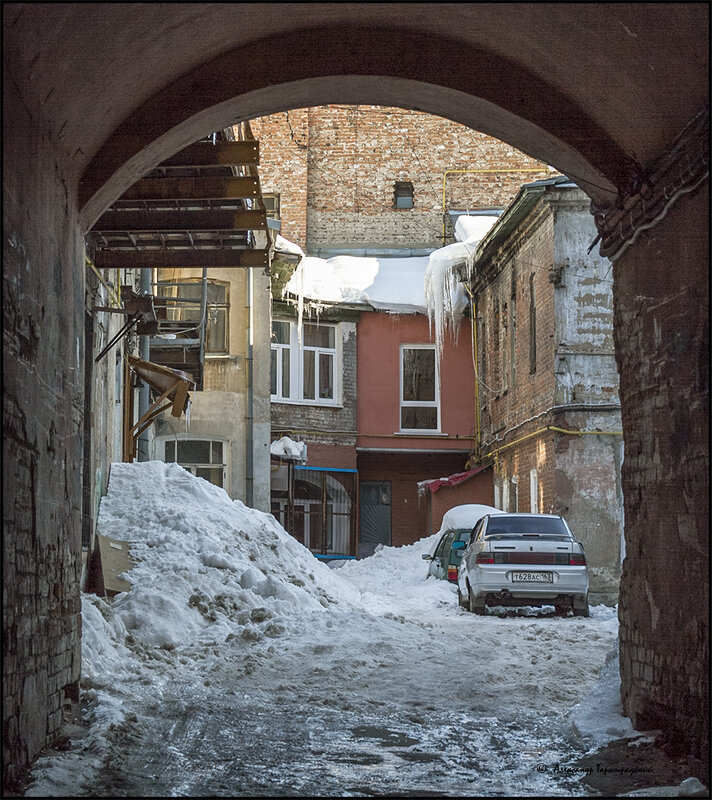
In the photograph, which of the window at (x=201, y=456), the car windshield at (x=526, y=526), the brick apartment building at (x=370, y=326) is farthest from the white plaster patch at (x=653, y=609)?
the brick apartment building at (x=370, y=326)

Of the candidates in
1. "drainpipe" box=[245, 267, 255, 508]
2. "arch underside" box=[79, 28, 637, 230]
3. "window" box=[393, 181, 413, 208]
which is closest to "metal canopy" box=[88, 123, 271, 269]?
"arch underside" box=[79, 28, 637, 230]

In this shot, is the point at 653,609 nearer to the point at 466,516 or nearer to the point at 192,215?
the point at 192,215

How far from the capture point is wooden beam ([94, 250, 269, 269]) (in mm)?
11461

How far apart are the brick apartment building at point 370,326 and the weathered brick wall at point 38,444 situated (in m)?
20.2

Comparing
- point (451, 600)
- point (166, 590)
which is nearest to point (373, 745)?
point (166, 590)

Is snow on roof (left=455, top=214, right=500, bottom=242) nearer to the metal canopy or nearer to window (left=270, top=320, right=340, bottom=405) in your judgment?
window (left=270, top=320, right=340, bottom=405)

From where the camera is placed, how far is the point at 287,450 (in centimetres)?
2659

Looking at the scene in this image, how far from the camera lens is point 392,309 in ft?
95.2

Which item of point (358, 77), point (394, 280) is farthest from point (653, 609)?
point (394, 280)

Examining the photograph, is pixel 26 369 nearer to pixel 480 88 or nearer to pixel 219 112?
pixel 219 112

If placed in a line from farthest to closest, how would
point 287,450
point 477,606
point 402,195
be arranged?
point 402,195
point 287,450
point 477,606

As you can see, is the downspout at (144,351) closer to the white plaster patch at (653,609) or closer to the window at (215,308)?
the window at (215,308)

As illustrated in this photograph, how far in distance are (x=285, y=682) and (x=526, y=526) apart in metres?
8.22

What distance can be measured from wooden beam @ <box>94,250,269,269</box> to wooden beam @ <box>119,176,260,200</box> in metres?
1.73
